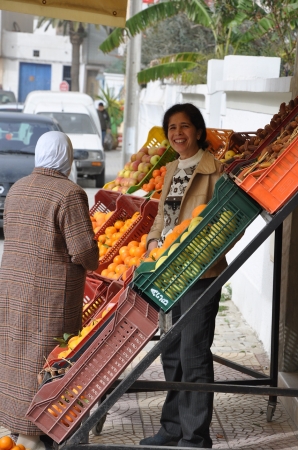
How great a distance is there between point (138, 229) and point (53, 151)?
53.1 inches

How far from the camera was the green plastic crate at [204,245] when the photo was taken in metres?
3.58

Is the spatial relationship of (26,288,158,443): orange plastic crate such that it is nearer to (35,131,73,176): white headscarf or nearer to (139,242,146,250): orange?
(35,131,73,176): white headscarf

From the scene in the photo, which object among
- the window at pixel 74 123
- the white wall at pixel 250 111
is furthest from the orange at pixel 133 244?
the window at pixel 74 123

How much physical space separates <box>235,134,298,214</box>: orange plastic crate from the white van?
49.6 feet

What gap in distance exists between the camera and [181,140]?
14.4 ft

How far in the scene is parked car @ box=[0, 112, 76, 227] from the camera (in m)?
12.9

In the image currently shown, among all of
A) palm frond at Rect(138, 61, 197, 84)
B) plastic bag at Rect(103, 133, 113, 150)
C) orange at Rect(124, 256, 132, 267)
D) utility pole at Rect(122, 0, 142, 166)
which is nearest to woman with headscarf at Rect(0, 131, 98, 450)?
orange at Rect(124, 256, 132, 267)

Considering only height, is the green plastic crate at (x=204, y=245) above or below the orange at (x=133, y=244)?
above

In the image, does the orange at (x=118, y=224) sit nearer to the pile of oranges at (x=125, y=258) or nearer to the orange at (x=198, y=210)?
the pile of oranges at (x=125, y=258)

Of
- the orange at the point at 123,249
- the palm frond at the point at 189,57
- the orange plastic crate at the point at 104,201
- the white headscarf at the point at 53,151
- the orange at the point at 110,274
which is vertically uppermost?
the palm frond at the point at 189,57

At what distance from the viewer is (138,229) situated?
5516mm

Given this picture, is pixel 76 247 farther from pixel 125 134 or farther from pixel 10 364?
pixel 125 134

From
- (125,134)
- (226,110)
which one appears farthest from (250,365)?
(125,134)

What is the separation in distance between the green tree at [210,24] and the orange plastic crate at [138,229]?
9732 mm
